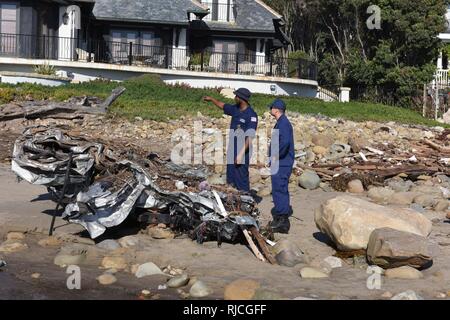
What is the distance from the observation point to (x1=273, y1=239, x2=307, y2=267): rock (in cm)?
904

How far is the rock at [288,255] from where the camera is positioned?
9042mm

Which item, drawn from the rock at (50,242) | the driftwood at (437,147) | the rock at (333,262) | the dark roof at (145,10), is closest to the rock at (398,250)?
the rock at (333,262)

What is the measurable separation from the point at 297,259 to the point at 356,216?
1.01 metres

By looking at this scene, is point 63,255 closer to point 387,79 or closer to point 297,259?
point 297,259

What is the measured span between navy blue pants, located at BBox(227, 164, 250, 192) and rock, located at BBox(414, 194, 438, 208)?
424cm

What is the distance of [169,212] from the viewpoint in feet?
33.5

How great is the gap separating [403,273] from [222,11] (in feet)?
105

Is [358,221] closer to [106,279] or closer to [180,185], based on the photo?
[180,185]

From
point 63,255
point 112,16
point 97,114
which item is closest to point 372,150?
point 97,114

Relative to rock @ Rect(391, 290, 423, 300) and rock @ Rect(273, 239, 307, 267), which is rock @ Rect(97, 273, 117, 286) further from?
rock @ Rect(391, 290, 423, 300)

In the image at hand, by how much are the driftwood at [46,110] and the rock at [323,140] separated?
5952mm

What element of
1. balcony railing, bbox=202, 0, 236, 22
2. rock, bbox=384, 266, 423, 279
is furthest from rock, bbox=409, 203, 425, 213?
balcony railing, bbox=202, 0, 236, 22

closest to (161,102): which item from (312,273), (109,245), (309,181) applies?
(309,181)

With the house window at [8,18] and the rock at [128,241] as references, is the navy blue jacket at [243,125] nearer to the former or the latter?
the rock at [128,241]
